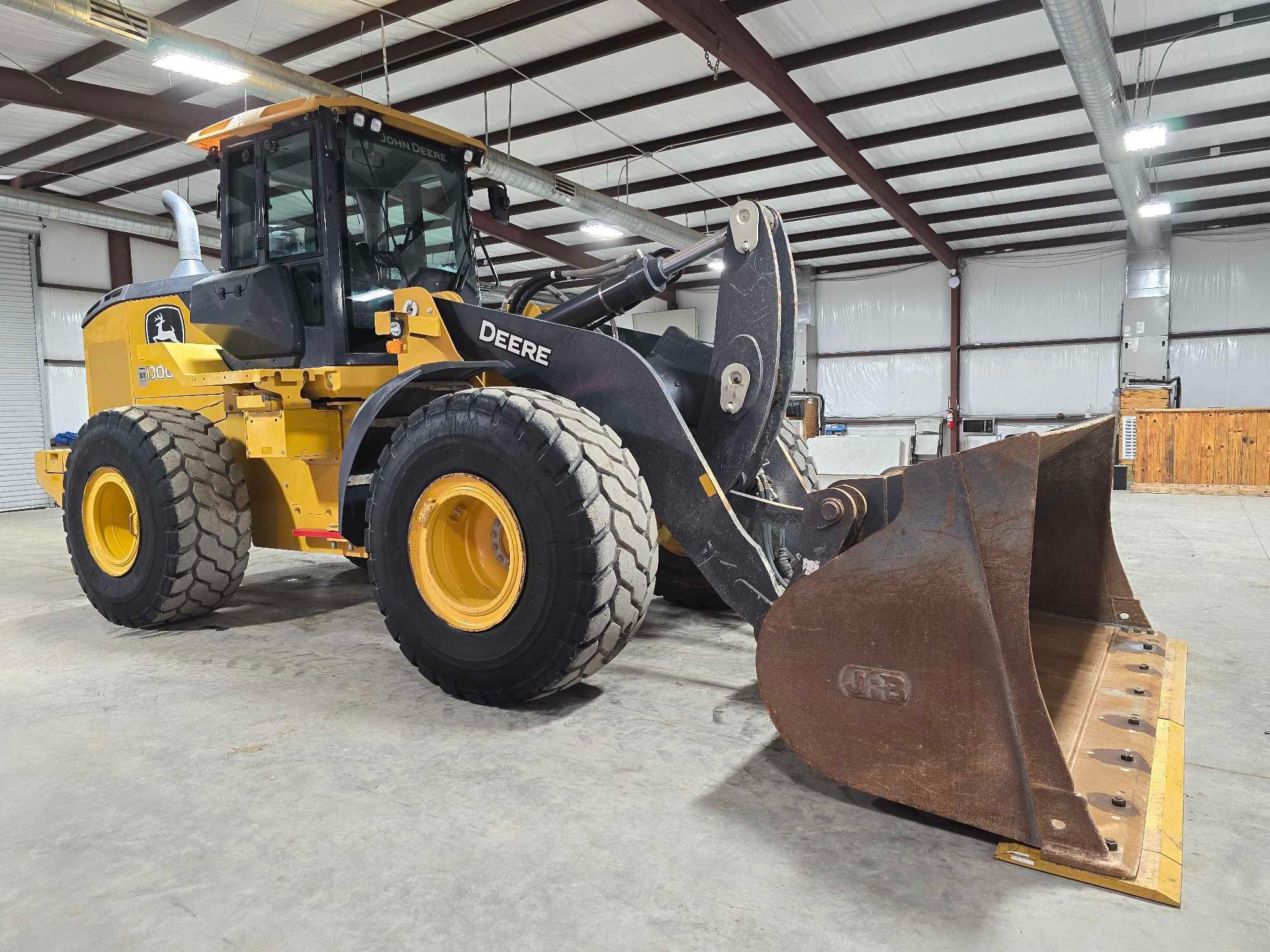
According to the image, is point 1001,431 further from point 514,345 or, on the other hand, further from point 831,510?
point 831,510

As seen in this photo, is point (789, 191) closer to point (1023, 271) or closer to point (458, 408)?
point (1023, 271)

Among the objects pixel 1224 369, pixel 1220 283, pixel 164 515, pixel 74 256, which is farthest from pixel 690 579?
pixel 1220 283

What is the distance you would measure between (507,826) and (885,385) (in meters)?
19.2

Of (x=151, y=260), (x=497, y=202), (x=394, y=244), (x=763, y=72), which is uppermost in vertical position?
(x=763, y=72)

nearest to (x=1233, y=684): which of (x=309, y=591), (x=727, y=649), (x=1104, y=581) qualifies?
(x=1104, y=581)

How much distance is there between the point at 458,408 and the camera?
3.15 meters

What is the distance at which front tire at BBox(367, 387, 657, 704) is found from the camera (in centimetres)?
284

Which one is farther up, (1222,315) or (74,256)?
(74,256)

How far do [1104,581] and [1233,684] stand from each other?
0.67 meters

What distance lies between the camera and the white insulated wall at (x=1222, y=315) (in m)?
16.4

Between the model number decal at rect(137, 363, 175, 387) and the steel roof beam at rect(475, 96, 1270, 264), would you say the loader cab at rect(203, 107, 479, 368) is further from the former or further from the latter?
the steel roof beam at rect(475, 96, 1270, 264)

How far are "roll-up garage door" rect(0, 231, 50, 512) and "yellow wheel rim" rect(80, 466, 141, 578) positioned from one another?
1117 cm

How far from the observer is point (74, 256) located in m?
14.7

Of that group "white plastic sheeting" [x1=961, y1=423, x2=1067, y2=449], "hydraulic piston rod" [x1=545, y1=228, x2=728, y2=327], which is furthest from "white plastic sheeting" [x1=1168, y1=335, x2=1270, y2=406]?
"hydraulic piston rod" [x1=545, y1=228, x2=728, y2=327]
